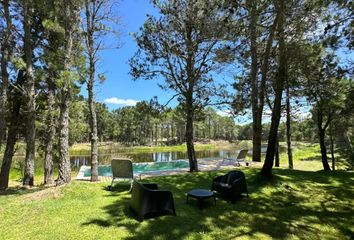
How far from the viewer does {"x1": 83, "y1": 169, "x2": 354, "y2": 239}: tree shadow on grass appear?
4.09 meters

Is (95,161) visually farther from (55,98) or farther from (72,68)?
(55,98)

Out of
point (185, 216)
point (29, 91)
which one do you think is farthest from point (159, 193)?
point (29, 91)

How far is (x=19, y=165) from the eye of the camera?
55.4ft

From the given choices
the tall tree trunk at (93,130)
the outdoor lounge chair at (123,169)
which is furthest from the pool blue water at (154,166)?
the outdoor lounge chair at (123,169)

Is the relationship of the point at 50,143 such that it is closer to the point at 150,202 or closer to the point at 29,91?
the point at 29,91

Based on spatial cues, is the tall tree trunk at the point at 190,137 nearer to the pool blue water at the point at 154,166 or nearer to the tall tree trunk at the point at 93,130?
the tall tree trunk at the point at 93,130

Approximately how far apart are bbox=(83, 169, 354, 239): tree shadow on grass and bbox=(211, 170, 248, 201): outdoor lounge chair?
0.55ft

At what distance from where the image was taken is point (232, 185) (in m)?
5.58

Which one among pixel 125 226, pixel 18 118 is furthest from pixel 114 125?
pixel 125 226

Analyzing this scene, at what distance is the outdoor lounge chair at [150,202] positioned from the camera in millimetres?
4371

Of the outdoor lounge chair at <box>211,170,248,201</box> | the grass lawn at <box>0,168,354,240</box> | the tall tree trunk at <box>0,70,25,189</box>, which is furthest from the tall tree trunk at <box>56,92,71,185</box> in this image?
the tall tree trunk at <box>0,70,25,189</box>

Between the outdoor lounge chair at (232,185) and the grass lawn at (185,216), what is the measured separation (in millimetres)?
192

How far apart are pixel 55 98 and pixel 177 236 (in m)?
9.67

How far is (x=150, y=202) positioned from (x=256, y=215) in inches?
76.0
